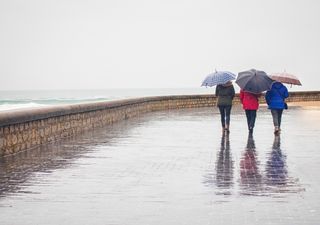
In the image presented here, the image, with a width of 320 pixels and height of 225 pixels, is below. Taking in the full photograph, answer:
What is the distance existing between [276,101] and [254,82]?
774mm

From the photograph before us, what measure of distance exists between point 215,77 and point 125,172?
9643 mm

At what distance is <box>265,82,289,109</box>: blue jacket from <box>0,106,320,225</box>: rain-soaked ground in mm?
3152

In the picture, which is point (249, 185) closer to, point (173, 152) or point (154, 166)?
point (154, 166)

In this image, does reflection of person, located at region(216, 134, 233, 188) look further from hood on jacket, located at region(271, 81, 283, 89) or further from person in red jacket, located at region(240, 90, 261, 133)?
hood on jacket, located at region(271, 81, 283, 89)

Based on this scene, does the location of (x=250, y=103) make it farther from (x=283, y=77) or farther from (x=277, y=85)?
(x=283, y=77)

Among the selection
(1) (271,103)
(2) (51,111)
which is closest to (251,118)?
(1) (271,103)

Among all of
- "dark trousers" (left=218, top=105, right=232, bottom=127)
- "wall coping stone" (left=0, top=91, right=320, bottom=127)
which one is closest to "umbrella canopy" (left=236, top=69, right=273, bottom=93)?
"dark trousers" (left=218, top=105, right=232, bottom=127)

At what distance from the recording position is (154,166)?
9.38 meters

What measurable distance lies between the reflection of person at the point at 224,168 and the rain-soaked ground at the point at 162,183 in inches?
0.5

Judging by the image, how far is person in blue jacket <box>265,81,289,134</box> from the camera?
16.4m

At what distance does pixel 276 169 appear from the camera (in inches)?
357

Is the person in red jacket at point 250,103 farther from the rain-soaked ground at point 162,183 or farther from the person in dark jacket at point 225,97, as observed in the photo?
the rain-soaked ground at point 162,183

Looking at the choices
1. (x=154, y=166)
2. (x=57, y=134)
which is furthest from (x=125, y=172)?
(x=57, y=134)

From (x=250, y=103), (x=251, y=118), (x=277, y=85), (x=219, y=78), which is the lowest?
(x=251, y=118)
